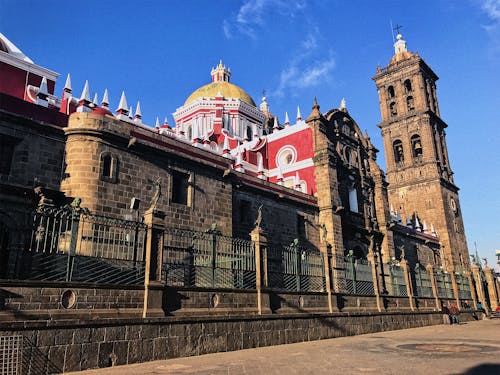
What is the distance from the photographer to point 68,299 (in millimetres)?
8219

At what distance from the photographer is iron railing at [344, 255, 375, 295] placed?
659 inches

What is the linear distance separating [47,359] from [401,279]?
1723cm

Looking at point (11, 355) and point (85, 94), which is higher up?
point (85, 94)

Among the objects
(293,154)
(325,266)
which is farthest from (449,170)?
(325,266)

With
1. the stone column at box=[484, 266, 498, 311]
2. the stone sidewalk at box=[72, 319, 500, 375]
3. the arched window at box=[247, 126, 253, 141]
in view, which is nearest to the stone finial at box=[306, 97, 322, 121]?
the arched window at box=[247, 126, 253, 141]

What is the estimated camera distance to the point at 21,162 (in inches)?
513

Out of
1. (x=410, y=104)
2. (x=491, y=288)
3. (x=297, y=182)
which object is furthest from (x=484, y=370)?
(x=410, y=104)

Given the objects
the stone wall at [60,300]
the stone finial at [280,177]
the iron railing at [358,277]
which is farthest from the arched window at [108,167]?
the stone finial at [280,177]

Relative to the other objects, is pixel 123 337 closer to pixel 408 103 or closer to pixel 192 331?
pixel 192 331

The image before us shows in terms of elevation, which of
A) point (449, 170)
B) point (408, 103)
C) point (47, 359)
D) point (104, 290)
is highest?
point (408, 103)

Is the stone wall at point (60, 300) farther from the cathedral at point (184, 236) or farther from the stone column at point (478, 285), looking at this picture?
the stone column at point (478, 285)

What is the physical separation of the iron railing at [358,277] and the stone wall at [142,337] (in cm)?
335

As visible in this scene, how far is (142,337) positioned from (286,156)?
63.0 feet

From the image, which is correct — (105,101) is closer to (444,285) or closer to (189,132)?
(189,132)
